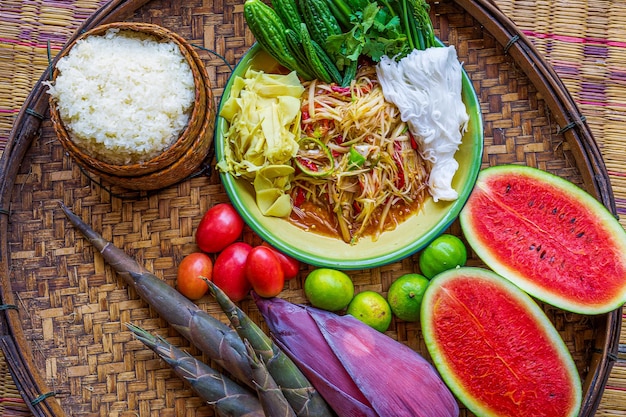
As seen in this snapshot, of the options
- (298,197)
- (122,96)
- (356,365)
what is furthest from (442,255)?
(122,96)

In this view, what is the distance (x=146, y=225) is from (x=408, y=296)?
1.21 meters

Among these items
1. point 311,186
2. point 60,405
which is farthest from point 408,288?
point 60,405

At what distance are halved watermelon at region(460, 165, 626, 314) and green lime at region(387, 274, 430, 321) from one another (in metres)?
0.29

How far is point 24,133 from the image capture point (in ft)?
8.64

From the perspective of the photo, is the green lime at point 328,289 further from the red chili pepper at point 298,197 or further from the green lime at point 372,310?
the red chili pepper at point 298,197

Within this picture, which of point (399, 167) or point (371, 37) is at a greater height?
point (371, 37)

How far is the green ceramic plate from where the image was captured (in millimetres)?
2531

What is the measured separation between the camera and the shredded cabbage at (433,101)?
2559 mm

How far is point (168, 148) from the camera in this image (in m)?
2.35

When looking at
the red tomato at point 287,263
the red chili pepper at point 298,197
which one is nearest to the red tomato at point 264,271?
the red tomato at point 287,263

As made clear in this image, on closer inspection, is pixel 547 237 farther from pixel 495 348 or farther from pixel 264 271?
pixel 264 271

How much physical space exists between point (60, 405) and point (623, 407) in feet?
8.33

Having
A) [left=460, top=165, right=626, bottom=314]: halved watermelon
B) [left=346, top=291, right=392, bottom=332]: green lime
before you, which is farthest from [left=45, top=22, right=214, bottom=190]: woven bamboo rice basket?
[left=460, top=165, right=626, bottom=314]: halved watermelon

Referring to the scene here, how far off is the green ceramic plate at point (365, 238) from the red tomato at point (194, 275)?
11.0 inches
